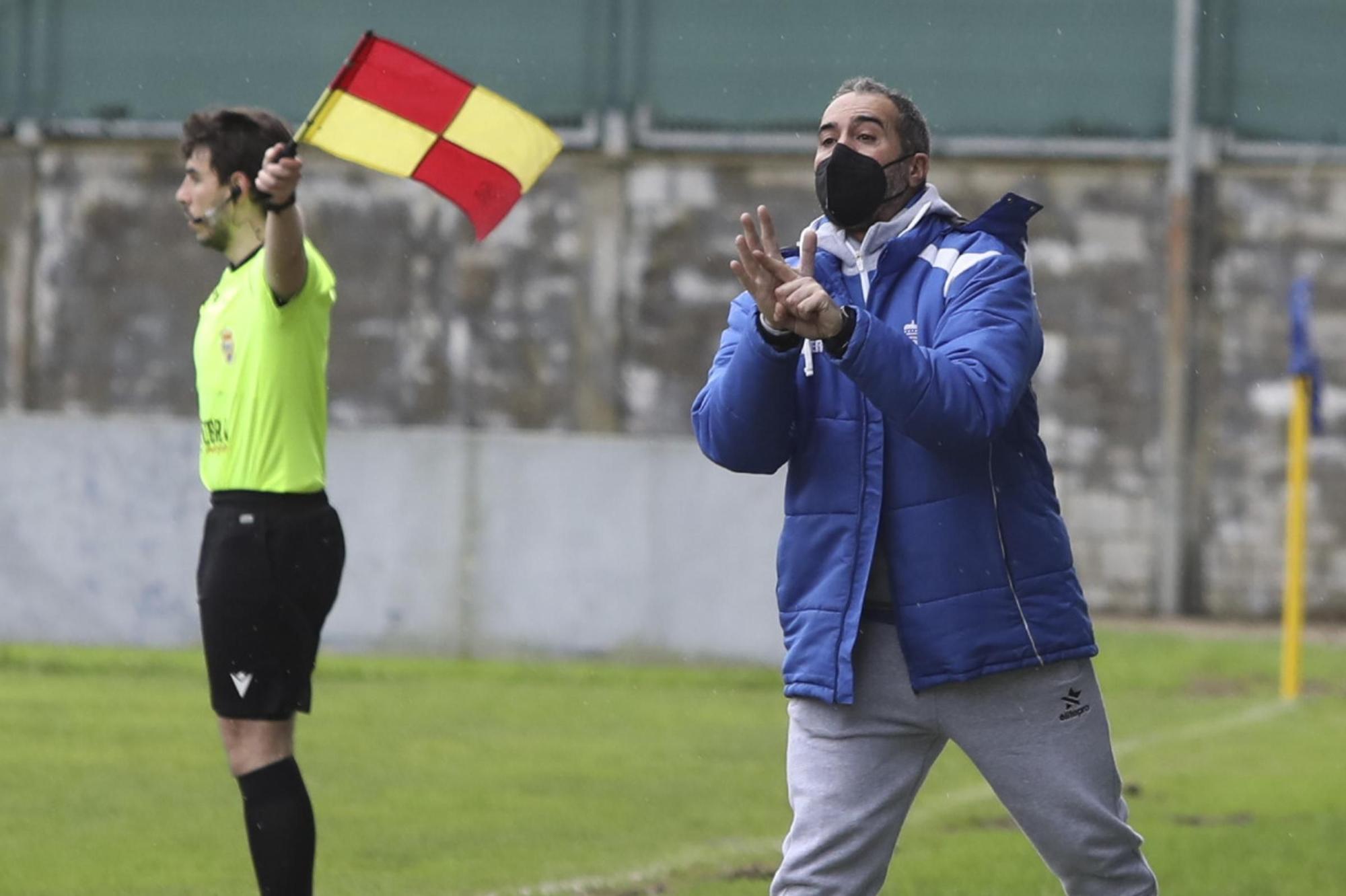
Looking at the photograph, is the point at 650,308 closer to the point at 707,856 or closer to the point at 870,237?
the point at 707,856

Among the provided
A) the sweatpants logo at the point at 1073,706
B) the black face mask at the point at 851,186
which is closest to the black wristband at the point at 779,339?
the black face mask at the point at 851,186

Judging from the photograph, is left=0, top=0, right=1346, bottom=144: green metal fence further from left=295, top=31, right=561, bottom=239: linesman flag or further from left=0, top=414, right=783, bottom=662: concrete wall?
left=295, top=31, right=561, bottom=239: linesman flag

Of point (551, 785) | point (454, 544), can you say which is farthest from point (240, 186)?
point (454, 544)

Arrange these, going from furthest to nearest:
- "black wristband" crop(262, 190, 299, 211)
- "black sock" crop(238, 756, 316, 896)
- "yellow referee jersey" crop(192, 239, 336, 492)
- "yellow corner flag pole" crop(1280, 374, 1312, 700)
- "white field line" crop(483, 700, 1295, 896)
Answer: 1. "yellow corner flag pole" crop(1280, 374, 1312, 700)
2. "white field line" crop(483, 700, 1295, 896)
3. "yellow referee jersey" crop(192, 239, 336, 492)
4. "black sock" crop(238, 756, 316, 896)
5. "black wristband" crop(262, 190, 299, 211)

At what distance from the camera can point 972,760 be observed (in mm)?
4234

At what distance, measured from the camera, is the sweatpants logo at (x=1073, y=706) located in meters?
4.25

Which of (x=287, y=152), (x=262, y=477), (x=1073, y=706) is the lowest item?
(x=1073, y=706)

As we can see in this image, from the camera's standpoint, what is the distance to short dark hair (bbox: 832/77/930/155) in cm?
440

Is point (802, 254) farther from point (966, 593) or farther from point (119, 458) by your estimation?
point (119, 458)

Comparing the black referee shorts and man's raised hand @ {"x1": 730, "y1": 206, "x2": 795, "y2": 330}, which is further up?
man's raised hand @ {"x1": 730, "y1": 206, "x2": 795, "y2": 330}

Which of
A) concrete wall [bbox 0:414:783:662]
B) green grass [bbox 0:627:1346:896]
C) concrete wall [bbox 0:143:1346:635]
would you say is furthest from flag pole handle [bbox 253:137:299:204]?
concrete wall [bbox 0:143:1346:635]

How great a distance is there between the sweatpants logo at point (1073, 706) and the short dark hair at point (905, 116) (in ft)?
3.41

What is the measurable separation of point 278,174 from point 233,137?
0.58 m

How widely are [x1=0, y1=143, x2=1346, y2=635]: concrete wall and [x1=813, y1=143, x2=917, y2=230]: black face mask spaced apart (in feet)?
48.9
